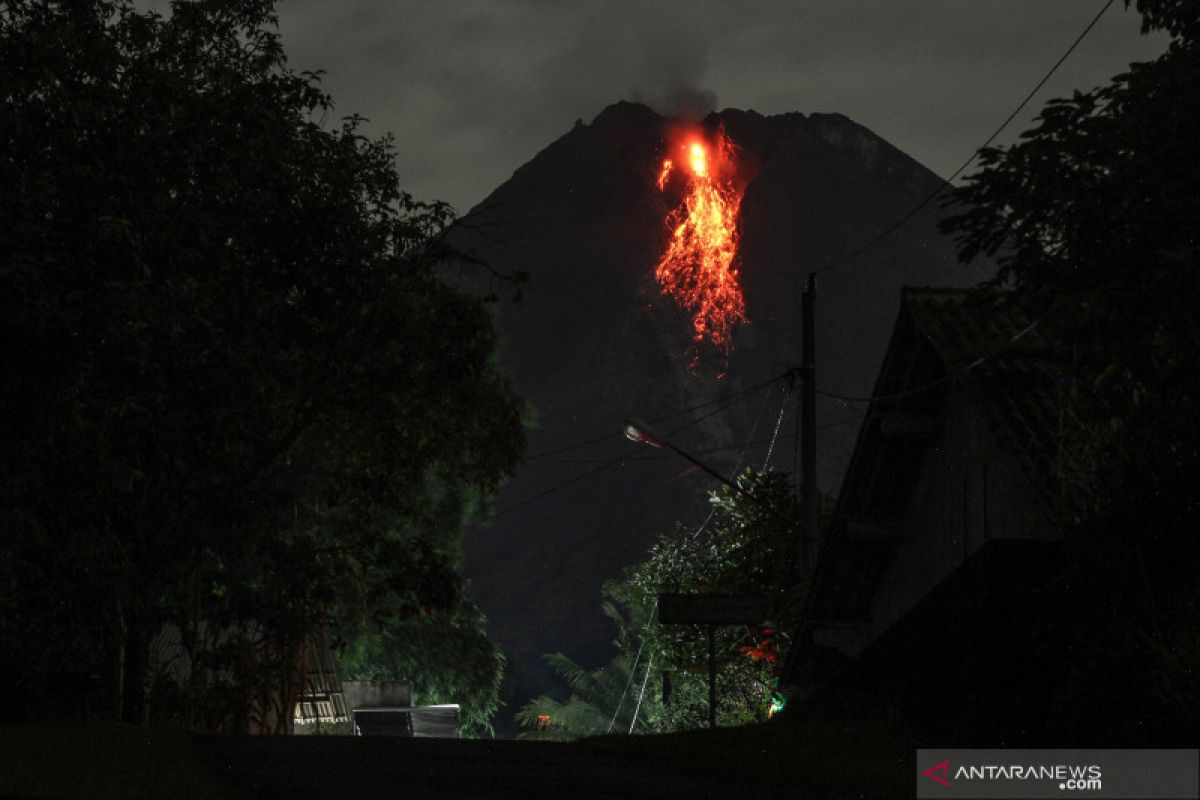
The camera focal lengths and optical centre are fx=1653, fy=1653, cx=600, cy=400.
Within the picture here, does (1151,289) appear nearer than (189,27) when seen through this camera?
Yes

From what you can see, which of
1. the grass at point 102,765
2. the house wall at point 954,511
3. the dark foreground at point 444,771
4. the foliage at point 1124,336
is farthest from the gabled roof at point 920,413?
the grass at point 102,765

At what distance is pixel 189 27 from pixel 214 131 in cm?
623

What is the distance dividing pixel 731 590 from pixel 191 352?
2232 centimetres

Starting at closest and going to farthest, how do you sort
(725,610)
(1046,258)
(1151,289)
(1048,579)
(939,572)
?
1. (1151,289)
2. (1046,258)
3. (1048,579)
4. (725,610)
5. (939,572)

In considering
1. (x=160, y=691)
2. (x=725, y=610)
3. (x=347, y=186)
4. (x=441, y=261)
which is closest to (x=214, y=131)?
(x=347, y=186)

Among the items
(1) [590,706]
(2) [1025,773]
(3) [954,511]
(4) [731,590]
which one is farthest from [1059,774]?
Answer: (1) [590,706]

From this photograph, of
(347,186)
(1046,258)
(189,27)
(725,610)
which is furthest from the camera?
(189,27)

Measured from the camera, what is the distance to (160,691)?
1076 inches

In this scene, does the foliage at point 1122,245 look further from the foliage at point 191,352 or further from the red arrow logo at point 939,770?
the foliage at point 191,352

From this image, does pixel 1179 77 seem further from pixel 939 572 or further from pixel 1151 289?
pixel 939 572

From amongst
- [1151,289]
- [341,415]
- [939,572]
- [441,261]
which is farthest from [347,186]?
[1151,289]

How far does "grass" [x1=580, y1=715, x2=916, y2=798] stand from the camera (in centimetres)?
1399

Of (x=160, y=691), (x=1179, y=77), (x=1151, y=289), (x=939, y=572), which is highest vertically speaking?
(x=1179, y=77)

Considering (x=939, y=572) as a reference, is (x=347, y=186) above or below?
above
